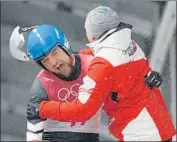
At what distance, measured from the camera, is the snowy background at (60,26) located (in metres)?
2.30

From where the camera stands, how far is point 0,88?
302cm

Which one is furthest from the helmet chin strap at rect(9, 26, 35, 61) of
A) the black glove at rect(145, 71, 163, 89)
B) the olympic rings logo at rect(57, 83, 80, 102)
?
the black glove at rect(145, 71, 163, 89)

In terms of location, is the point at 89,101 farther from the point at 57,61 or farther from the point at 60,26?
the point at 60,26

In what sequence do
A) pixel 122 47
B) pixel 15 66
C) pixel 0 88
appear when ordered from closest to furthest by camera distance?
pixel 122 47 → pixel 15 66 → pixel 0 88

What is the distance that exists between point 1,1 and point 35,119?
0.35 m

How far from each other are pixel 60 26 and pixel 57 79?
174 mm

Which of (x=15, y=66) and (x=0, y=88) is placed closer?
(x=15, y=66)

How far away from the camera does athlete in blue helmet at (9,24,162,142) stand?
6.78 ft

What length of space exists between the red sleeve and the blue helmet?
0.36 feet

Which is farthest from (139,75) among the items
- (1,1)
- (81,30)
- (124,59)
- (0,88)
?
(0,88)

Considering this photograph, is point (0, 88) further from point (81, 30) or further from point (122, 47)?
point (122, 47)

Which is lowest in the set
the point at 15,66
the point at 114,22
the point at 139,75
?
the point at 15,66

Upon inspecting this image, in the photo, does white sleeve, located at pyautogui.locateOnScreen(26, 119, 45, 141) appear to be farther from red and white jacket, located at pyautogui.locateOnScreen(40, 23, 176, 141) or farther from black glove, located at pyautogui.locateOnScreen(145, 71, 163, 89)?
black glove, located at pyautogui.locateOnScreen(145, 71, 163, 89)

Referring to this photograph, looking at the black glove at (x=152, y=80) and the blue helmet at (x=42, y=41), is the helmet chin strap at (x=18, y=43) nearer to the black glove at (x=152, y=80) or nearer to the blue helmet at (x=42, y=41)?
the blue helmet at (x=42, y=41)
